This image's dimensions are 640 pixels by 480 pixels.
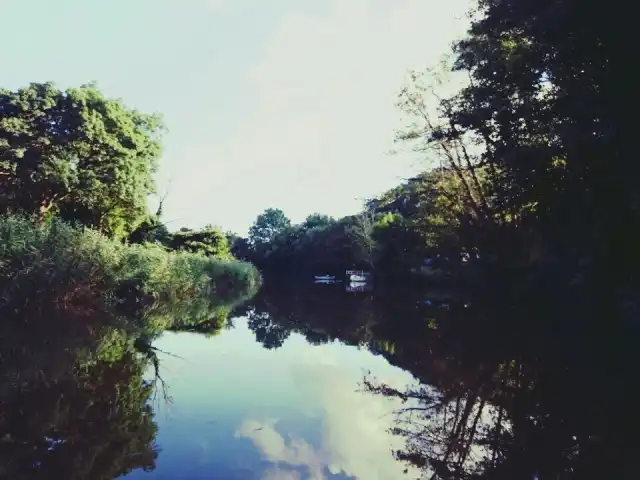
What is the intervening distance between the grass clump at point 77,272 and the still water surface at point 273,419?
17.0 feet

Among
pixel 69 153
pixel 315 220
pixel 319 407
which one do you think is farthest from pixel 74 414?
pixel 315 220

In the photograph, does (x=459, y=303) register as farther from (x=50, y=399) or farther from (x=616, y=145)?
(x=50, y=399)

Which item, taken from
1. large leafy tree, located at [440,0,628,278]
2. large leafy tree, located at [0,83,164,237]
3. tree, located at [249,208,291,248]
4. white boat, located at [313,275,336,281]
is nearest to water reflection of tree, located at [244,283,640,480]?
large leafy tree, located at [440,0,628,278]

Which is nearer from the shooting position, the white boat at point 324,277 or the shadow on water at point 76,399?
the shadow on water at point 76,399

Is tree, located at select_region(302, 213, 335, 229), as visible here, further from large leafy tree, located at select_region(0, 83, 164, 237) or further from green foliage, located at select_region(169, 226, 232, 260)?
large leafy tree, located at select_region(0, 83, 164, 237)

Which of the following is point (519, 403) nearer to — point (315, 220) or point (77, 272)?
point (77, 272)

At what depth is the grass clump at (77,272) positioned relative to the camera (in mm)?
13977

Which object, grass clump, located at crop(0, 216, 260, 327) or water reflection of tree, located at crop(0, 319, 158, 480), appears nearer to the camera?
water reflection of tree, located at crop(0, 319, 158, 480)

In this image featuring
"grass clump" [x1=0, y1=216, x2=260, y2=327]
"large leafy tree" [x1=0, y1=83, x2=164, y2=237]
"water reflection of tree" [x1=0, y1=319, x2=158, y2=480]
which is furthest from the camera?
"large leafy tree" [x1=0, y1=83, x2=164, y2=237]

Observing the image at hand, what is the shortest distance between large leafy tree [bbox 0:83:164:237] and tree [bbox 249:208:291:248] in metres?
71.8

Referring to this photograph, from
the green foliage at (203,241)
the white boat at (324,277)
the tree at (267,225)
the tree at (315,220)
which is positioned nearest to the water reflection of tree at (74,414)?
the green foliage at (203,241)

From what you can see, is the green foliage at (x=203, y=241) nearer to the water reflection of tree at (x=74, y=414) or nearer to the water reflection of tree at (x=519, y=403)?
the water reflection of tree at (x=519, y=403)

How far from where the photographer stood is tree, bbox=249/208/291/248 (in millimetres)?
98463

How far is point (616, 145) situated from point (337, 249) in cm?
5617
